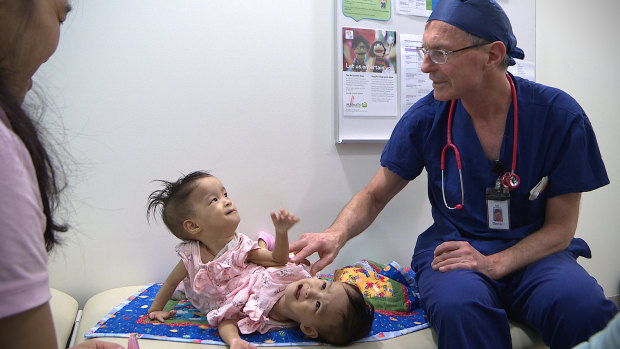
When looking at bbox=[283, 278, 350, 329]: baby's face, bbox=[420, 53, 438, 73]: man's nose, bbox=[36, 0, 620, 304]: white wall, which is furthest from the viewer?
bbox=[36, 0, 620, 304]: white wall

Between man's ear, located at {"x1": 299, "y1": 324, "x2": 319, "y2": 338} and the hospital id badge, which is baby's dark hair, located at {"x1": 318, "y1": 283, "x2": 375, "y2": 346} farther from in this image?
the hospital id badge

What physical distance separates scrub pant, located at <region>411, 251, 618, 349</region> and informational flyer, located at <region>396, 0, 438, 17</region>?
50.7 inches

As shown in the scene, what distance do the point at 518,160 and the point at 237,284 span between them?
3.44 feet

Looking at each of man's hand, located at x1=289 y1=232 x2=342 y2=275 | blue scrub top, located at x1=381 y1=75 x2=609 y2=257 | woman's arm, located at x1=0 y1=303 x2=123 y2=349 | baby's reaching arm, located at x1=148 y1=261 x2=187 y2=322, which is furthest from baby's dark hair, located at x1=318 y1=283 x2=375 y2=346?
woman's arm, located at x1=0 y1=303 x2=123 y2=349

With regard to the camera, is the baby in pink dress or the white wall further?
the white wall

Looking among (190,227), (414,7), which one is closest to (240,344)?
(190,227)

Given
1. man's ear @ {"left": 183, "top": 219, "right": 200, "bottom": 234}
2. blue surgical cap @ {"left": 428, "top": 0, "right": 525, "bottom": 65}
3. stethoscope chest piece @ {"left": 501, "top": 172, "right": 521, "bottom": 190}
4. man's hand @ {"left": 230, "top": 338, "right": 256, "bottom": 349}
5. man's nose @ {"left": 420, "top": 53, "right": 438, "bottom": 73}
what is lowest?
man's hand @ {"left": 230, "top": 338, "right": 256, "bottom": 349}

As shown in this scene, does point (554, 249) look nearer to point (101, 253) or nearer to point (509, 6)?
point (509, 6)

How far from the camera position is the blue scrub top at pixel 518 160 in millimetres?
1566

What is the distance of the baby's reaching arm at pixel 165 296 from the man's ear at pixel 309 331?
18.7 inches

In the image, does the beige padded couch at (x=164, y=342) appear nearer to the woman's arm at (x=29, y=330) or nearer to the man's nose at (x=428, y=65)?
the woman's arm at (x=29, y=330)

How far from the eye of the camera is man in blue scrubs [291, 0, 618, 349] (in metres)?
1.52

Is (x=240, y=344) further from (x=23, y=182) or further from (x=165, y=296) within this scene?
(x=23, y=182)

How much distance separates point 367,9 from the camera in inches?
85.5
